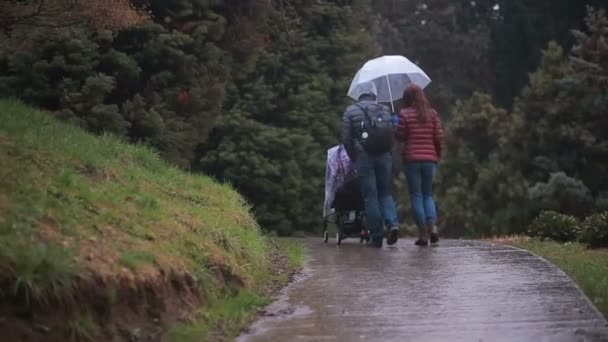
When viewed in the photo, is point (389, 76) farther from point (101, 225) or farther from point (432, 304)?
point (101, 225)

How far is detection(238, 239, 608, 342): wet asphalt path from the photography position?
246 inches

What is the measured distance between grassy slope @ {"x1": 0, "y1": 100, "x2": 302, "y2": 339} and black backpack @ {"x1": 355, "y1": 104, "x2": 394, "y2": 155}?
2.03 meters

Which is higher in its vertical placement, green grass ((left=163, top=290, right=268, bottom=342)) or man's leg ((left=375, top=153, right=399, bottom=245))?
man's leg ((left=375, top=153, right=399, bottom=245))

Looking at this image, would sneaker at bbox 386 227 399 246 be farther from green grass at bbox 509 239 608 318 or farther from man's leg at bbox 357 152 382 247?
green grass at bbox 509 239 608 318

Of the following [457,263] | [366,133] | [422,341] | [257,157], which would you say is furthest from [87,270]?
[257,157]

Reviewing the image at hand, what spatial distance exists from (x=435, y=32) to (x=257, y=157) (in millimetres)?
20517

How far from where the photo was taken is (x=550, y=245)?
39.1ft

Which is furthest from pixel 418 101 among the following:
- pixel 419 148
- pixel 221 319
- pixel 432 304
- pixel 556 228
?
pixel 221 319

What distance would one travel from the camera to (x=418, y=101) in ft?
38.3

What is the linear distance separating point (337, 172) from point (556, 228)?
10.1ft

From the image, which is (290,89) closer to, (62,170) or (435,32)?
(62,170)

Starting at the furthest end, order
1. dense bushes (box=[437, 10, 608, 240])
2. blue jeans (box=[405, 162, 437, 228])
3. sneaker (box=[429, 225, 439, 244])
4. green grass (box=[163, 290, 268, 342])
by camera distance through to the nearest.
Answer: dense bushes (box=[437, 10, 608, 240]), sneaker (box=[429, 225, 439, 244]), blue jeans (box=[405, 162, 437, 228]), green grass (box=[163, 290, 268, 342])

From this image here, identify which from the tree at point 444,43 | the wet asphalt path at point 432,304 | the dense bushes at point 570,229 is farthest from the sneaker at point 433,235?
the tree at point 444,43

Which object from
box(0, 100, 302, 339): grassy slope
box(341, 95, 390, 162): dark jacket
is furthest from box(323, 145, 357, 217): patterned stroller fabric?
box(0, 100, 302, 339): grassy slope
